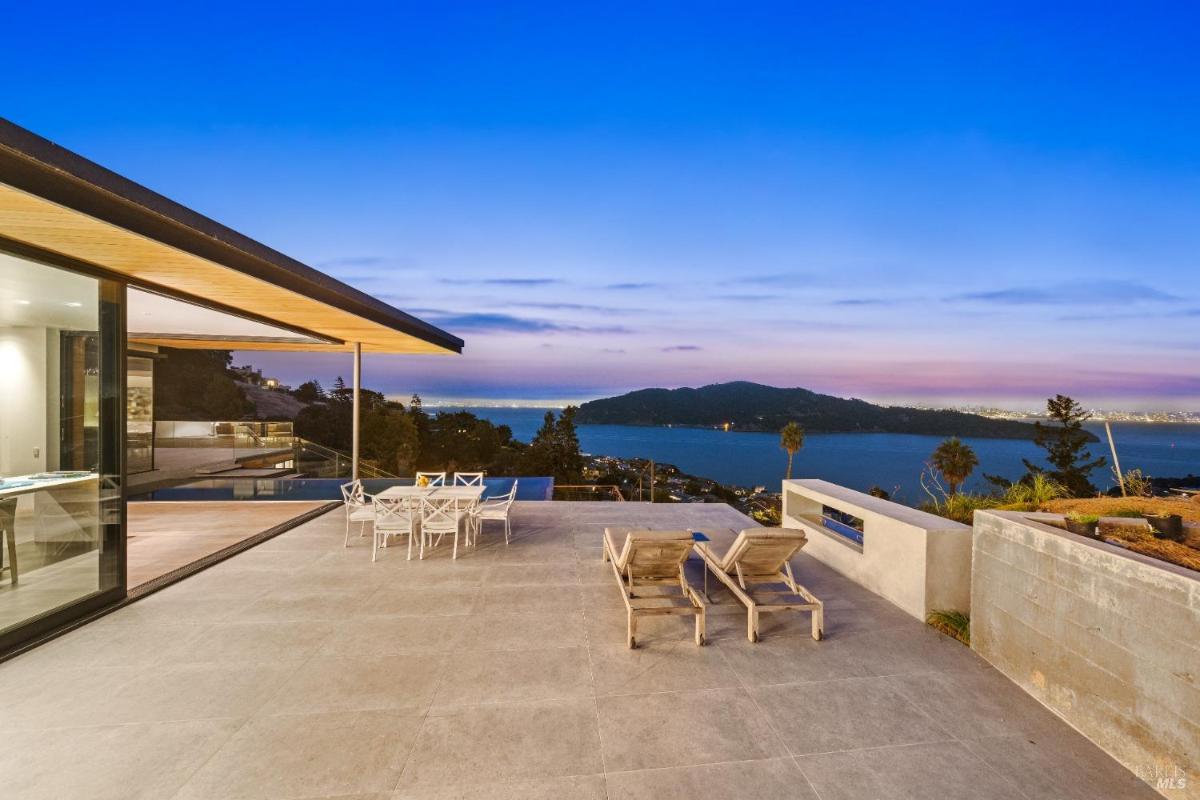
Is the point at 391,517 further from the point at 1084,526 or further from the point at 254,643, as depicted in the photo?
the point at 1084,526

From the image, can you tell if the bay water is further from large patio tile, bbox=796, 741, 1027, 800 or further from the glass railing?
large patio tile, bbox=796, 741, 1027, 800

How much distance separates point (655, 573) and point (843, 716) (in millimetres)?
1818

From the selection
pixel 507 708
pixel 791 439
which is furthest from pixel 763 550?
pixel 791 439

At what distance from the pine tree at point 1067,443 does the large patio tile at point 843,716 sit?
40.6 metres

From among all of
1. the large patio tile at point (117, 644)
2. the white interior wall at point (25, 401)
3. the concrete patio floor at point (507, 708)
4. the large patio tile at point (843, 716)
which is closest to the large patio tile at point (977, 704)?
the concrete patio floor at point (507, 708)

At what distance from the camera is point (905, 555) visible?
4.48 meters

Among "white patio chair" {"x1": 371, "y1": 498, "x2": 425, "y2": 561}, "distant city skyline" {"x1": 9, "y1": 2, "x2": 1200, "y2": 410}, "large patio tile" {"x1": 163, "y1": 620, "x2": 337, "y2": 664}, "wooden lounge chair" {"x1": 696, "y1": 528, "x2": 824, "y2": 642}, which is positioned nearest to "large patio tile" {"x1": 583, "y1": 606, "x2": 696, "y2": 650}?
"wooden lounge chair" {"x1": 696, "y1": 528, "x2": 824, "y2": 642}

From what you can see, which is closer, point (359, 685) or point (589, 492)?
point (359, 685)

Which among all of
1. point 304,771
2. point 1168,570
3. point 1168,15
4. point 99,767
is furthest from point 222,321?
point 1168,15

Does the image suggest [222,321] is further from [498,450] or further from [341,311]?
[498,450]

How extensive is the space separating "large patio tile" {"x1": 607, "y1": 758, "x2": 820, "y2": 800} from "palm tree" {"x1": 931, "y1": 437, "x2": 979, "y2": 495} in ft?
91.5

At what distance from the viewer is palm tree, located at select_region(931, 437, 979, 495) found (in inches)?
983

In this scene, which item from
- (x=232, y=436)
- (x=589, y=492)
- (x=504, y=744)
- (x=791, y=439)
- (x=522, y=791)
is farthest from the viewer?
(x=791, y=439)

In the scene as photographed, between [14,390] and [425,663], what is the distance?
4502 mm
